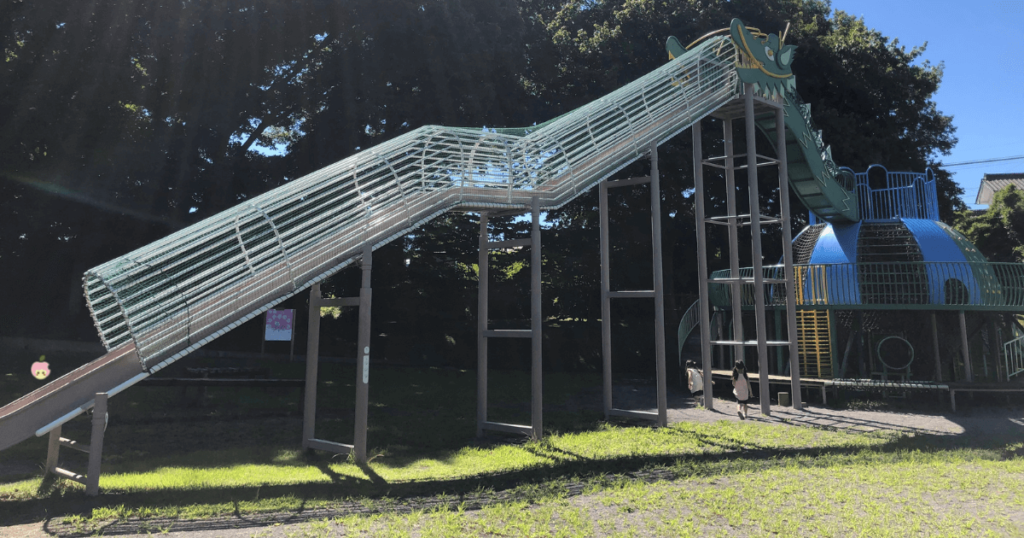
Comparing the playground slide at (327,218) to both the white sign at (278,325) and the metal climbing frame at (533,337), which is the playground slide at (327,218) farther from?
the white sign at (278,325)

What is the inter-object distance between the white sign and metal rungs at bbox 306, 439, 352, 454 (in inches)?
459

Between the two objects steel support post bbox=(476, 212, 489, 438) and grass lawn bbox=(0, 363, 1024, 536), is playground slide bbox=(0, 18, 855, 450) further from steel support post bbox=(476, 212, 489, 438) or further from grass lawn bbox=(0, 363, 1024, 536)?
grass lawn bbox=(0, 363, 1024, 536)

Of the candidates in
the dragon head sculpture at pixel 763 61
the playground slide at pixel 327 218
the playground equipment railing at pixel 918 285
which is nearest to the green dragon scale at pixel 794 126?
the dragon head sculpture at pixel 763 61

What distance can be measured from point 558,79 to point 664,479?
1933 centimetres

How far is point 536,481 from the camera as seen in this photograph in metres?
7.71

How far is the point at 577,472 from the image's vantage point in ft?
26.9

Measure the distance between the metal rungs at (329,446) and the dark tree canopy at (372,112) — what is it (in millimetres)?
12435

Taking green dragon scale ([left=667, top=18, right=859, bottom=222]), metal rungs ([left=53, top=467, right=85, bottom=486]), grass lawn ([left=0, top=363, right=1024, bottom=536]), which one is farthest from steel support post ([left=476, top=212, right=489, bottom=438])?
green dragon scale ([left=667, top=18, right=859, bottom=222])

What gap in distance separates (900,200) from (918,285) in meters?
5.10

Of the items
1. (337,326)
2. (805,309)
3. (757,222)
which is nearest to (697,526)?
(757,222)

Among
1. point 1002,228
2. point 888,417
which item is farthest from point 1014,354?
point 1002,228

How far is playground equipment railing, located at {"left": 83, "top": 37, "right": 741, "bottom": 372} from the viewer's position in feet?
25.7

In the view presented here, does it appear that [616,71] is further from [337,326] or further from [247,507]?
[247,507]

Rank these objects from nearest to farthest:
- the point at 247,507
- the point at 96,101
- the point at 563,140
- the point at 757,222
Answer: the point at 247,507
the point at 563,140
the point at 757,222
the point at 96,101
